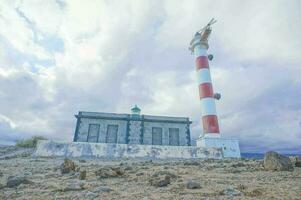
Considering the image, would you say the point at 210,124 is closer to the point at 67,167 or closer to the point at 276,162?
the point at 276,162

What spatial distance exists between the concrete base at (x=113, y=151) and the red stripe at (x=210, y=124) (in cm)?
420

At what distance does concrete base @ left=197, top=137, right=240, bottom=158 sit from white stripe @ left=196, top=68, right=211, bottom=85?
5.91m

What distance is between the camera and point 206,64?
23.2 m

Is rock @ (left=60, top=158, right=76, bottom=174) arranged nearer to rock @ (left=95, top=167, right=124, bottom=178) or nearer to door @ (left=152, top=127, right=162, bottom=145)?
rock @ (left=95, top=167, right=124, bottom=178)

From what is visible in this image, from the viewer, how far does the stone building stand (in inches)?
974

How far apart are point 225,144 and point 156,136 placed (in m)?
8.62

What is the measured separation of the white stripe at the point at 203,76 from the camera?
22.3m

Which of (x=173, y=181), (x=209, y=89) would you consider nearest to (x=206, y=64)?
(x=209, y=89)

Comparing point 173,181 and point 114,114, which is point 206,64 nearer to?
point 114,114

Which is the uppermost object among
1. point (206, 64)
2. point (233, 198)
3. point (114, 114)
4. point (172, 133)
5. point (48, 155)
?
point (206, 64)

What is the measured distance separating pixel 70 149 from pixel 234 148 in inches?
490

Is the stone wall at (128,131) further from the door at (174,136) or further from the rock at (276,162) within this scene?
the rock at (276,162)

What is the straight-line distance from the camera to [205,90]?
21844 mm

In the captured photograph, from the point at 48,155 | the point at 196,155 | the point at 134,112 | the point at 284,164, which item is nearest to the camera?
the point at 284,164
